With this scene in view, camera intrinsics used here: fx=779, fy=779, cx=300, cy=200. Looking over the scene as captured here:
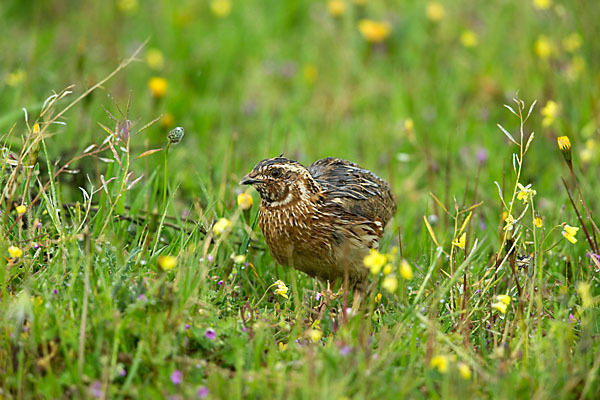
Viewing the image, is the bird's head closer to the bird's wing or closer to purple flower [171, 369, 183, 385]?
the bird's wing

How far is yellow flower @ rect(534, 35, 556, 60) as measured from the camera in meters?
7.81

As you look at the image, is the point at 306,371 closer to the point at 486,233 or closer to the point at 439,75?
the point at 486,233

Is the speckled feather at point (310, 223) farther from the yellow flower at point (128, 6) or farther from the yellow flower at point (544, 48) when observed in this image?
the yellow flower at point (128, 6)

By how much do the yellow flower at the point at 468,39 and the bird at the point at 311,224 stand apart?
4191mm

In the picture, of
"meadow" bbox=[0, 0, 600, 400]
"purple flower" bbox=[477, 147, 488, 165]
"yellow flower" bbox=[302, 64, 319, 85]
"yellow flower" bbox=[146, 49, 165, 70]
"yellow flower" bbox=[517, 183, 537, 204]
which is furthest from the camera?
"yellow flower" bbox=[302, 64, 319, 85]

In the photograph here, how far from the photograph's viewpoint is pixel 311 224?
4.52 m

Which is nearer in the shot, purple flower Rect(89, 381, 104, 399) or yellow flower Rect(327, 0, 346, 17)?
purple flower Rect(89, 381, 104, 399)

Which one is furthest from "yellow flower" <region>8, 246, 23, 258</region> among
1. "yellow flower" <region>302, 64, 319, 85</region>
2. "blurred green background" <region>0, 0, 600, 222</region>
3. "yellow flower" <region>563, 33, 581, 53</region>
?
"yellow flower" <region>563, 33, 581, 53</region>

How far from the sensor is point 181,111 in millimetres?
7512

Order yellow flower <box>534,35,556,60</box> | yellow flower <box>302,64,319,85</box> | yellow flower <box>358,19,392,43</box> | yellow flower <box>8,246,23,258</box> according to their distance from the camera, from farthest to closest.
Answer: yellow flower <box>358,19,392,43</box> < yellow flower <box>302,64,319,85</box> < yellow flower <box>534,35,556,60</box> < yellow flower <box>8,246,23,258</box>

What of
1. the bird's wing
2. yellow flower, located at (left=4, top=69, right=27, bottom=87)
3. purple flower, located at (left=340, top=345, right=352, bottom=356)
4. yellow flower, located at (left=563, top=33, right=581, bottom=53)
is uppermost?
yellow flower, located at (left=563, top=33, right=581, bottom=53)

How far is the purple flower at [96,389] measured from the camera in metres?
3.00

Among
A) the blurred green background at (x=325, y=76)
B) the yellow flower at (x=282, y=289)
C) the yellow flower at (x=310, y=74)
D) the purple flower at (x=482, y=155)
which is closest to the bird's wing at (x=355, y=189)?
the blurred green background at (x=325, y=76)

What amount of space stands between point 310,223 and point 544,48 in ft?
14.4
